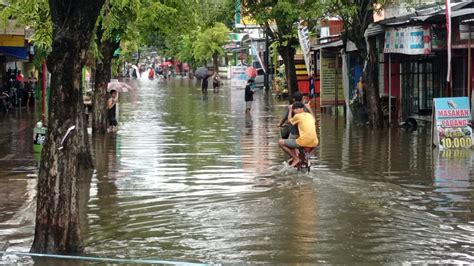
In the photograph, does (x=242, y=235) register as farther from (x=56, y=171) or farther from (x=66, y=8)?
(x=66, y=8)

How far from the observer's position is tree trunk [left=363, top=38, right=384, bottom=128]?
2284cm

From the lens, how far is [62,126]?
771 cm

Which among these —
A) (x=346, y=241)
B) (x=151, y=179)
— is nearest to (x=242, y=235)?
(x=346, y=241)

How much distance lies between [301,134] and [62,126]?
6.73 metres

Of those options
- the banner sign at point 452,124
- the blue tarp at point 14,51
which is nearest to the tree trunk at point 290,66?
the blue tarp at point 14,51

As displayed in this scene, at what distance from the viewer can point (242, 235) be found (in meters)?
8.99

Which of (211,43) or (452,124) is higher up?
(211,43)

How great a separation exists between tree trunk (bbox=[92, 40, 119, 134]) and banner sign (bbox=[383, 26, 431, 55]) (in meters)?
7.51

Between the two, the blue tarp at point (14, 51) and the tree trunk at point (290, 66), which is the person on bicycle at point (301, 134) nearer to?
the blue tarp at point (14, 51)

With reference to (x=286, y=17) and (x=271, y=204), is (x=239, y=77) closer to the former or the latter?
(x=286, y=17)

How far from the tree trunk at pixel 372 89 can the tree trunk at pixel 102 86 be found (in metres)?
7.49

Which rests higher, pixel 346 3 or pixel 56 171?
pixel 346 3

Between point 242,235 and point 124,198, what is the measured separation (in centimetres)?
310

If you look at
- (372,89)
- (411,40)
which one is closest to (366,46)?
(372,89)
